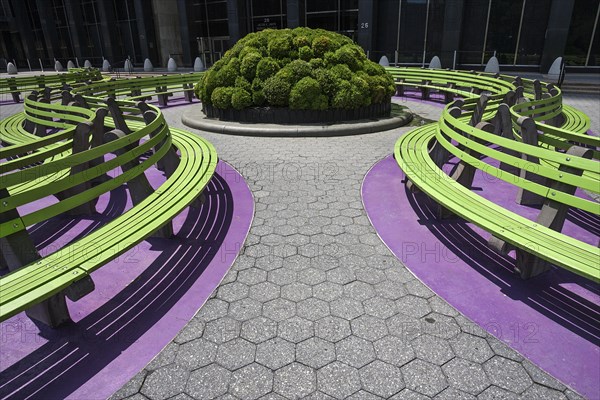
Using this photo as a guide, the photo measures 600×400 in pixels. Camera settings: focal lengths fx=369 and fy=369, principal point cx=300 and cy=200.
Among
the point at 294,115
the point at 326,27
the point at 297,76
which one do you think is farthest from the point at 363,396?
the point at 326,27

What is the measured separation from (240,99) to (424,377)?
7628 mm

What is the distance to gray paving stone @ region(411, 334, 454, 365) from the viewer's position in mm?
2569

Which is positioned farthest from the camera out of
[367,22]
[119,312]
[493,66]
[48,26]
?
[48,26]

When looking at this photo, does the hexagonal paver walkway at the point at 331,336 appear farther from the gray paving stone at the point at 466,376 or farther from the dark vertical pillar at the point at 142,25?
the dark vertical pillar at the point at 142,25

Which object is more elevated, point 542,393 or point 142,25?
point 142,25

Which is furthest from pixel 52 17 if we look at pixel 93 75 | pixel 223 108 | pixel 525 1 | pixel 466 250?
pixel 466 250

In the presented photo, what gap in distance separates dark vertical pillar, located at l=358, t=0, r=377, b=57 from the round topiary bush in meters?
13.2

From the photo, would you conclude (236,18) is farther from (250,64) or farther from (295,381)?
(295,381)

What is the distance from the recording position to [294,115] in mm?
8773

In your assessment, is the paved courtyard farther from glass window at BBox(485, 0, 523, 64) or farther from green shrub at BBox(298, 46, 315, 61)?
glass window at BBox(485, 0, 523, 64)

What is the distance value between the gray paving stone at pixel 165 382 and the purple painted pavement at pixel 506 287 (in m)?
2.19

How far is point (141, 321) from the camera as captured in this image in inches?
116

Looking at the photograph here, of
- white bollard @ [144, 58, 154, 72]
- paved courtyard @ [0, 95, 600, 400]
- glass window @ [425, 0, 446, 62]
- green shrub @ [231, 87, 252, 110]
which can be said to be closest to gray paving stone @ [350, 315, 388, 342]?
paved courtyard @ [0, 95, 600, 400]

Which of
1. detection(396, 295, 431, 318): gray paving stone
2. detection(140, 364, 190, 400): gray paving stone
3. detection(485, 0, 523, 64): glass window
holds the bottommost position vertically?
detection(140, 364, 190, 400): gray paving stone
